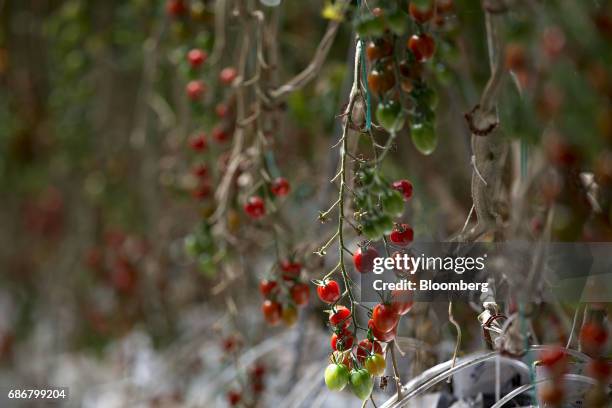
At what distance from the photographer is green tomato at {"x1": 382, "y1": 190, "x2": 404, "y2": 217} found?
2.20ft

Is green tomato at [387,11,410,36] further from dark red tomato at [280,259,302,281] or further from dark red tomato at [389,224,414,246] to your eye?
dark red tomato at [280,259,302,281]

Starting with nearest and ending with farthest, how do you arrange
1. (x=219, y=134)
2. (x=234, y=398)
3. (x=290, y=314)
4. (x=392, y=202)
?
(x=392, y=202), (x=290, y=314), (x=234, y=398), (x=219, y=134)

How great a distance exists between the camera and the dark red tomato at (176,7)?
125 centimetres

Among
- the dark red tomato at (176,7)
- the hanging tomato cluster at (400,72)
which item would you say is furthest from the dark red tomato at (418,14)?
the dark red tomato at (176,7)

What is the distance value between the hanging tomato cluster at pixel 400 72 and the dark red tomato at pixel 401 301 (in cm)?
15

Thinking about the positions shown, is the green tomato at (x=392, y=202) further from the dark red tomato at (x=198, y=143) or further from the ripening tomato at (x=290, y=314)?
the dark red tomato at (x=198, y=143)

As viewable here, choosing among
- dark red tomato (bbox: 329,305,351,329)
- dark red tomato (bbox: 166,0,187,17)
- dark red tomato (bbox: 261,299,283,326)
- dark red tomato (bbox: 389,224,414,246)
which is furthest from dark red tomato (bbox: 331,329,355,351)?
dark red tomato (bbox: 166,0,187,17)

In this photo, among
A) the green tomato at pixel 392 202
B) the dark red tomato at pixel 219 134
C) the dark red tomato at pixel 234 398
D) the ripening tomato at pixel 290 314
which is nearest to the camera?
the green tomato at pixel 392 202

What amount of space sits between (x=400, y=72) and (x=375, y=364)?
1.00 feet

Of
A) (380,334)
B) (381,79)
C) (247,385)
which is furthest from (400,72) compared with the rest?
(247,385)

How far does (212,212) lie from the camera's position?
1.23 metres

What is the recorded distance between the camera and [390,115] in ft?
2.35

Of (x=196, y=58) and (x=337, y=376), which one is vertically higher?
(x=196, y=58)

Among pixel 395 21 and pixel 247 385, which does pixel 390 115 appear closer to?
pixel 395 21
